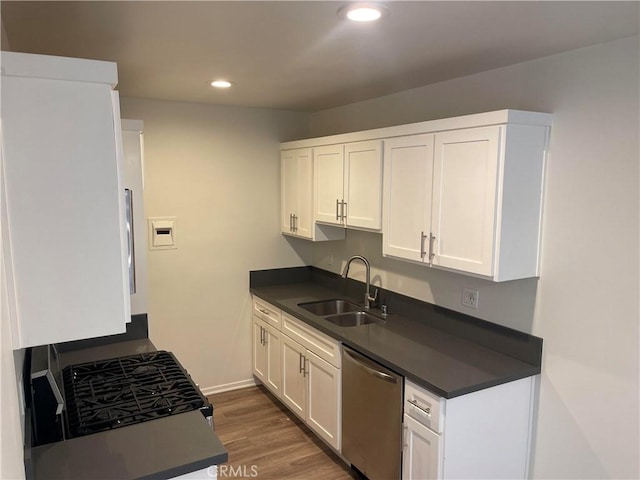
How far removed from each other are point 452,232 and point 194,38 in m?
1.48

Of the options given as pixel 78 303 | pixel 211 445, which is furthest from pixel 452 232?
pixel 78 303

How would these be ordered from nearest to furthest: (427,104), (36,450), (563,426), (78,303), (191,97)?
(78,303), (36,450), (563,426), (427,104), (191,97)

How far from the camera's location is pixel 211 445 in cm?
165

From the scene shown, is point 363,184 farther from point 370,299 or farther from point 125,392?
point 125,392

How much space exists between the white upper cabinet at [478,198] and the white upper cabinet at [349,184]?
11.8 inches

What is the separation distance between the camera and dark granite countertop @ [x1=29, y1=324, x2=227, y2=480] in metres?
1.50

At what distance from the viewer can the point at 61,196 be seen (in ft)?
3.97

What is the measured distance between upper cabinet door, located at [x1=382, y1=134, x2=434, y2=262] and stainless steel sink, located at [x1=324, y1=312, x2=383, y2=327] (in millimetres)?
692

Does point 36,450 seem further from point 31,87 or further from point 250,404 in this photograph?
point 250,404

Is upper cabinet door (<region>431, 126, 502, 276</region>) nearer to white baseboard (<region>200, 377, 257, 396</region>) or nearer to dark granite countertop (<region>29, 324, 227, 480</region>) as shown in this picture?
dark granite countertop (<region>29, 324, 227, 480</region>)

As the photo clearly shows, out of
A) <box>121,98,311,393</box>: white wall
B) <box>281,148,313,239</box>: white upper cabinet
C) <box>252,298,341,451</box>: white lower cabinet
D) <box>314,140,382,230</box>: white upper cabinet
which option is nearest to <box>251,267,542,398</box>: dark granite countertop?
<box>252,298,341,451</box>: white lower cabinet

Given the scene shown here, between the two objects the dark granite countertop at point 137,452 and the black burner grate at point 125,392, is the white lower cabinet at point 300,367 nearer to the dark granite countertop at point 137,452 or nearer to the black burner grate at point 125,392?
the black burner grate at point 125,392

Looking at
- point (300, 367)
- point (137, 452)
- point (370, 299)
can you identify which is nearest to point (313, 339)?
point (300, 367)

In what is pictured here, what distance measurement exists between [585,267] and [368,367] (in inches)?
45.5
